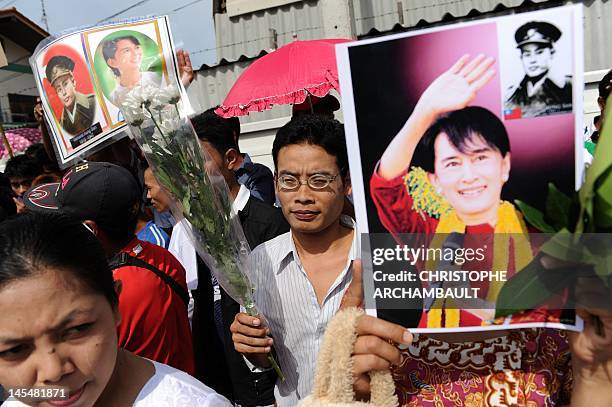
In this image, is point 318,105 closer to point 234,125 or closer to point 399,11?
point 234,125

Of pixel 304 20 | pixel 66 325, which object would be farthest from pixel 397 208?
pixel 304 20

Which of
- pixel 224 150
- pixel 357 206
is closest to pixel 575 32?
pixel 357 206

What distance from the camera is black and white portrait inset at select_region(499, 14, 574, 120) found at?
0.96 m

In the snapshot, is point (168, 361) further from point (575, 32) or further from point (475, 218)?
point (575, 32)

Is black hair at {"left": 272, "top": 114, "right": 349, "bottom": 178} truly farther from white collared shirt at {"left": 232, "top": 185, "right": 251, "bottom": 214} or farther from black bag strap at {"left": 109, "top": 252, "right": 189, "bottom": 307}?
white collared shirt at {"left": 232, "top": 185, "right": 251, "bottom": 214}

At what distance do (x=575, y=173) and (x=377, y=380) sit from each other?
54cm

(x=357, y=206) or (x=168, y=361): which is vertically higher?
(x=357, y=206)

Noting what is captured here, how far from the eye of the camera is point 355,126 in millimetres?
1074

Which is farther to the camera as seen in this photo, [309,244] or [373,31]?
[373,31]

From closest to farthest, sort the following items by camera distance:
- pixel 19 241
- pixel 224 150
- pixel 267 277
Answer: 1. pixel 19 241
2. pixel 267 277
3. pixel 224 150

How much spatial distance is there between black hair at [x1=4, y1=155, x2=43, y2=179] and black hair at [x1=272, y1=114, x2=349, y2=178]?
3.04 metres

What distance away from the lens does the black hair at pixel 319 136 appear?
6.44ft

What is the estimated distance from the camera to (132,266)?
2.08 m

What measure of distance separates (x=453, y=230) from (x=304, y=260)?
1030 millimetres
